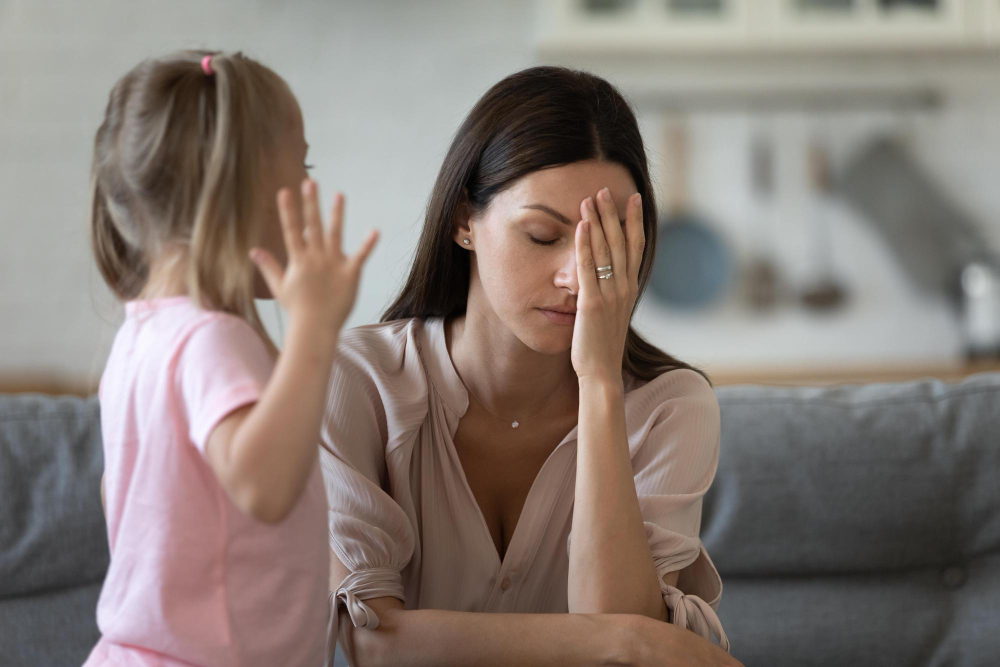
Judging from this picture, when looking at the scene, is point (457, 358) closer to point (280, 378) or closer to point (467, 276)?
point (467, 276)

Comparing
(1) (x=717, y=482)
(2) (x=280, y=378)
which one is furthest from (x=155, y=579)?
(1) (x=717, y=482)

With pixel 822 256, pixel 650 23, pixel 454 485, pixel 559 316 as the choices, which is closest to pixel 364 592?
pixel 454 485

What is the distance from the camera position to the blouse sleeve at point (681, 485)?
129cm

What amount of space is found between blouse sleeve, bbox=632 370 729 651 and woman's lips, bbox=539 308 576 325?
0.21 metres

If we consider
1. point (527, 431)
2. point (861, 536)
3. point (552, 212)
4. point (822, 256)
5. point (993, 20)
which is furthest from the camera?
point (822, 256)

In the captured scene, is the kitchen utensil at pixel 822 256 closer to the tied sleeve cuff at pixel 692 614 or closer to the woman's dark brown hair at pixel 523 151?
the woman's dark brown hair at pixel 523 151

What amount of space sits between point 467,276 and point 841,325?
7.24 feet

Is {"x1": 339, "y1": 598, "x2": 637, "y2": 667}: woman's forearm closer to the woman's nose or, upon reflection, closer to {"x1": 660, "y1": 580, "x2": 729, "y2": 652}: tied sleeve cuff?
{"x1": 660, "y1": 580, "x2": 729, "y2": 652}: tied sleeve cuff

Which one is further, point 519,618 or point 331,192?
point 331,192

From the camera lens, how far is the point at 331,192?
3.20 metres

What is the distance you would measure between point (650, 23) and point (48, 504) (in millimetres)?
2418

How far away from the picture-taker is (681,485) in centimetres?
135

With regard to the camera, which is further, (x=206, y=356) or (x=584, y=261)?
(x=584, y=261)

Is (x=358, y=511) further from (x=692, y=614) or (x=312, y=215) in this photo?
(x=312, y=215)
